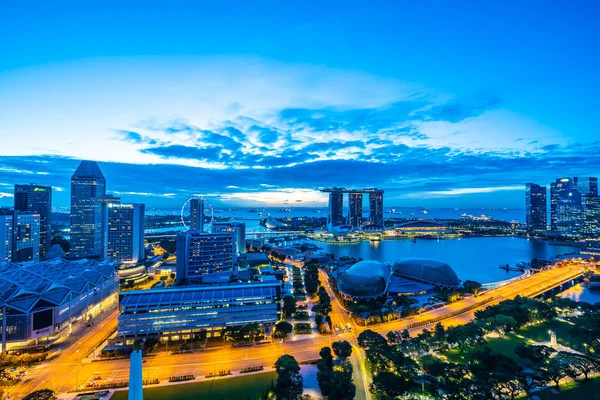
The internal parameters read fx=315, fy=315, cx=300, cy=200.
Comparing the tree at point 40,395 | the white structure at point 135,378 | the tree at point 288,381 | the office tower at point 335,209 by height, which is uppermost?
the office tower at point 335,209

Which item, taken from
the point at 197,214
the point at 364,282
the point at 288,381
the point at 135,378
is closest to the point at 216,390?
the point at 288,381

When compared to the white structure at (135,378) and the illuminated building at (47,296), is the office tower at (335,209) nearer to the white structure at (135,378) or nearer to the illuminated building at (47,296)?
the illuminated building at (47,296)

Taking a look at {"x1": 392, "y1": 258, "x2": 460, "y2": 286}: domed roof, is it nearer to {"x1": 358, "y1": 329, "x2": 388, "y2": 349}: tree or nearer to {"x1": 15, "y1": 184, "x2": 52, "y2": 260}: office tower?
{"x1": 358, "y1": 329, "x2": 388, "y2": 349}: tree

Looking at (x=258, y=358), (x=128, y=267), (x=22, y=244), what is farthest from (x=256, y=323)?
(x=22, y=244)

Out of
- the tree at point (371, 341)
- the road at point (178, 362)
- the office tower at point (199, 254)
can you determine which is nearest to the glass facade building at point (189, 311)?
the road at point (178, 362)

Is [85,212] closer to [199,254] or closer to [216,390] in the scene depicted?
[199,254]

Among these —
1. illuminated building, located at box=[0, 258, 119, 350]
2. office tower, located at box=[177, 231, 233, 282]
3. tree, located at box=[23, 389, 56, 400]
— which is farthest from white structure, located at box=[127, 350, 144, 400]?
office tower, located at box=[177, 231, 233, 282]

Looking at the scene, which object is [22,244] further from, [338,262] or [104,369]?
[338,262]
